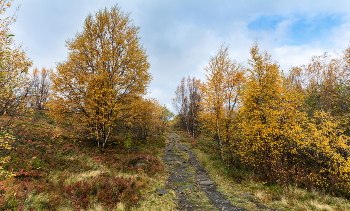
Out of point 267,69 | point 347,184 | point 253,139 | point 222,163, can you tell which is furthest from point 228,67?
point 347,184

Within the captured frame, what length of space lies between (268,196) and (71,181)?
35.3 feet

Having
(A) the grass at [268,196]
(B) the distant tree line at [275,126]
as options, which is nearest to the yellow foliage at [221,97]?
(B) the distant tree line at [275,126]

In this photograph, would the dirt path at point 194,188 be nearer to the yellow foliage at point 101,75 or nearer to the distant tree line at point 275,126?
the distant tree line at point 275,126

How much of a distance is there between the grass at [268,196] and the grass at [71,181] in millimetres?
3853

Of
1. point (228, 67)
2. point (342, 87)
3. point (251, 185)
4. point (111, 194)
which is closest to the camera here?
point (111, 194)

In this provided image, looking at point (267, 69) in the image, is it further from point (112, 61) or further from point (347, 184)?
point (112, 61)

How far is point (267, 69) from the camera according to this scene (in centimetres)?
1135

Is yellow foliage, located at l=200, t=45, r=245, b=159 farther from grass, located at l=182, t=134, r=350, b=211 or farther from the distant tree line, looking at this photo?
grass, located at l=182, t=134, r=350, b=211

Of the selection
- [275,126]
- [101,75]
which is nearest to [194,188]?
[275,126]

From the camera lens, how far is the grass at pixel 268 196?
7.35 metres

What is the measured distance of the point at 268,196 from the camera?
332 inches

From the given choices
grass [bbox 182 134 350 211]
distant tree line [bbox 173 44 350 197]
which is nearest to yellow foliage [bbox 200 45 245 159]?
distant tree line [bbox 173 44 350 197]

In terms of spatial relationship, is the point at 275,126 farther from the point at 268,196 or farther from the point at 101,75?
the point at 101,75

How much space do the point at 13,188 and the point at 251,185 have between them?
12536mm
